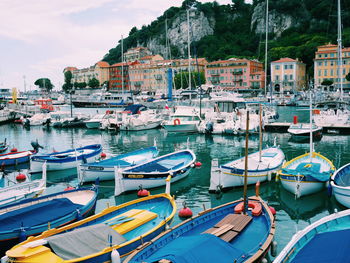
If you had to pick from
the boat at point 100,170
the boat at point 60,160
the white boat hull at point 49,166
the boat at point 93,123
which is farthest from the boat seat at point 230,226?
the boat at point 93,123

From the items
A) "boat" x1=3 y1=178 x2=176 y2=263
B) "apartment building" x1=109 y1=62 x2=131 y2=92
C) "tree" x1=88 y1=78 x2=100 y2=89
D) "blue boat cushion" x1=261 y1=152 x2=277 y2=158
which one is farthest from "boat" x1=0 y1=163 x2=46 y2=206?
"tree" x1=88 y1=78 x2=100 y2=89

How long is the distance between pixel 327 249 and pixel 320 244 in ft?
1.54

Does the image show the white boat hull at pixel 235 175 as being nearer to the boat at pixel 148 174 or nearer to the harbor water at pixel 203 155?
the harbor water at pixel 203 155

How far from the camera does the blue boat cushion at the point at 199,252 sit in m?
8.96

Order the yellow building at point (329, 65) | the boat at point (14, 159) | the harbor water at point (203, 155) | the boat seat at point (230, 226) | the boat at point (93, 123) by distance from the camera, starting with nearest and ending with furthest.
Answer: the boat seat at point (230, 226) < the harbor water at point (203, 155) < the boat at point (14, 159) < the boat at point (93, 123) < the yellow building at point (329, 65)

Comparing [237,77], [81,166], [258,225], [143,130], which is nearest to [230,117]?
[143,130]

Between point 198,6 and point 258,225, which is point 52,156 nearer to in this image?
point 258,225

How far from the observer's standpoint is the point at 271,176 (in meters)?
21.4

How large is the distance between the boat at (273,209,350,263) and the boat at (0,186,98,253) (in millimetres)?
8474

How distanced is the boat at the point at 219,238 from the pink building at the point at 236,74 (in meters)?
105

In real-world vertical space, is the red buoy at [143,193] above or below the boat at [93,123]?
below

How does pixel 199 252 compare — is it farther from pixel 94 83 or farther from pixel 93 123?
pixel 94 83

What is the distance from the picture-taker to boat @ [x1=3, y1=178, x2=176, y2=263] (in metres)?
10.0

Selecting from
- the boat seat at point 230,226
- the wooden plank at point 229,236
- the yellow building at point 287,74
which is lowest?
the wooden plank at point 229,236
